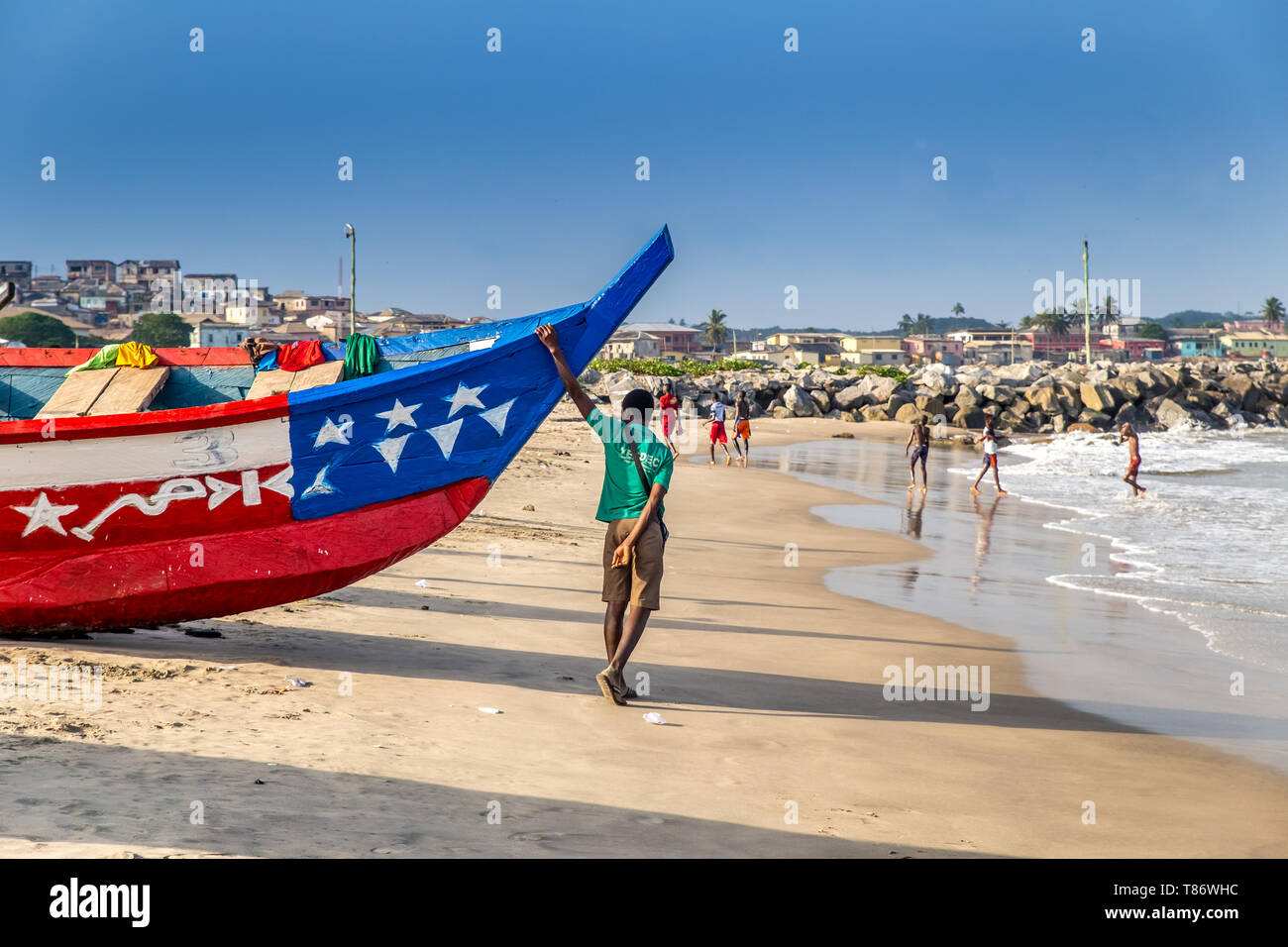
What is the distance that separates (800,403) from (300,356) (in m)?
37.6

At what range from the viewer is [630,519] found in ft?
19.9

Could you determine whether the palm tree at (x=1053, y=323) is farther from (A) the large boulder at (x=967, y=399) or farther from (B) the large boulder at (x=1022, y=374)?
(A) the large boulder at (x=967, y=399)

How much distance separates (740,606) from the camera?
31.8ft

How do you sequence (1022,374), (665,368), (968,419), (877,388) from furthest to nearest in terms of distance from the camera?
(1022,374), (665,368), (877,388), (968,419)

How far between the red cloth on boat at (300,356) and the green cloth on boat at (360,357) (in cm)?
39

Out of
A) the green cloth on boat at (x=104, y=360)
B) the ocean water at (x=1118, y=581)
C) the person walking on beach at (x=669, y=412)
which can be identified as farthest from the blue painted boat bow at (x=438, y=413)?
the person walking on beach at (x=669, y=412)

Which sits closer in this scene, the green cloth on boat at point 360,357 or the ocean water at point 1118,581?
the ocean water at point 1118,581

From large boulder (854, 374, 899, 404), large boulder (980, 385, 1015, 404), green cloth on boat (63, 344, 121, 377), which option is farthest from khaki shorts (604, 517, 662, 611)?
large boulder (980, 385, 1015, 404)

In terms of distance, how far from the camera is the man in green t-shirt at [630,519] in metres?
5.96

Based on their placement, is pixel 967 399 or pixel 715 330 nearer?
pixel 967 399

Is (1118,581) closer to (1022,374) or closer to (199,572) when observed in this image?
(199,572)

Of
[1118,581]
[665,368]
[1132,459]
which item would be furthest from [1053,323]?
[1118,581]

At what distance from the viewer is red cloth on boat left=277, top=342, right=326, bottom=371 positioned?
8039 mm
